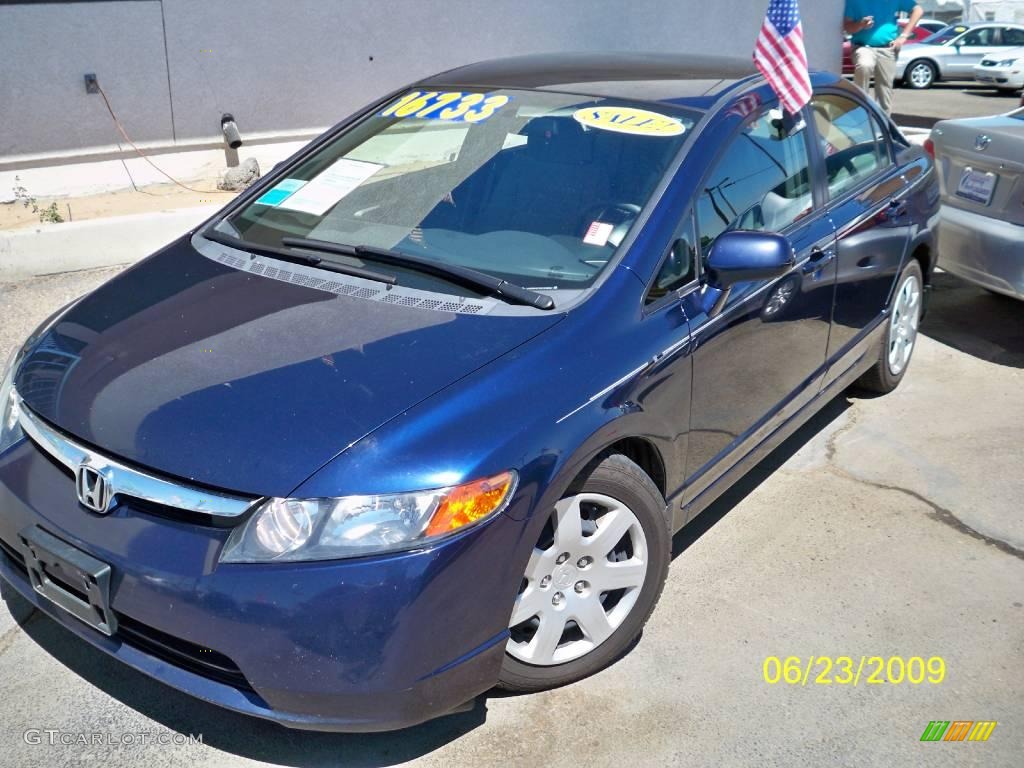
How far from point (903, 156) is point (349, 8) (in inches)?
210

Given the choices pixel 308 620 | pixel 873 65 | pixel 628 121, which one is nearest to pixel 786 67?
pixel 628 121

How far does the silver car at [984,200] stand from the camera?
214 inches

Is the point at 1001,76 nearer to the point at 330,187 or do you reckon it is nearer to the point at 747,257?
the point at 747,257

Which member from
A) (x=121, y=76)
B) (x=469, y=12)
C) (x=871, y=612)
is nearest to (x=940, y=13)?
(x=469, y=12)

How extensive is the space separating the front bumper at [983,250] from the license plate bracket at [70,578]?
4.65m

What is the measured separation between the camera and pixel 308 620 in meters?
2.40

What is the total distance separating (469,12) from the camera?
940 centimetres

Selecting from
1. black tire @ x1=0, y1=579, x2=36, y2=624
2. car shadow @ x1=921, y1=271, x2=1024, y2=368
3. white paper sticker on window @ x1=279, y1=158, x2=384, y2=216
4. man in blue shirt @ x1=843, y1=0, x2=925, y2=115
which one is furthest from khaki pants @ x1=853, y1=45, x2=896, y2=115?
black tire @ x1=0, y1=579, x2=36, y2=624

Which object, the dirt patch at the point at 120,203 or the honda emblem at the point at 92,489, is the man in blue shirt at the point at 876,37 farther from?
the honda emblem at the point at 92,489

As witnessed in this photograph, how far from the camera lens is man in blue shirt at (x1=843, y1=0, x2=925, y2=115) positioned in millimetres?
9281

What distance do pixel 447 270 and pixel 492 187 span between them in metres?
0.48

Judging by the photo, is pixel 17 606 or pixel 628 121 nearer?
pixel 17 606

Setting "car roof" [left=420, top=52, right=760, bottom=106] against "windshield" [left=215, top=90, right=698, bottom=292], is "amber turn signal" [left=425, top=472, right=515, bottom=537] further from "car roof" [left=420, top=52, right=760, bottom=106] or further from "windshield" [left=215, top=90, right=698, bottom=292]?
"car roof" [left=420, top=52, right=760, bottom=106]
